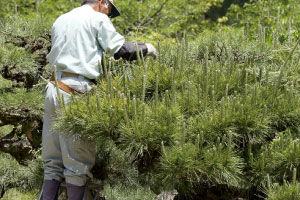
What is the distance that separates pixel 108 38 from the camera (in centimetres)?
220

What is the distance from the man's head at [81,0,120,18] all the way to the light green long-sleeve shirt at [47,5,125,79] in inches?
5.5

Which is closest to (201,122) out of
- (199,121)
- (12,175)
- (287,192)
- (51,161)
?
(199,121)

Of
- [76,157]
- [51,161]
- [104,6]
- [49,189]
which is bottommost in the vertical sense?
[49,189]

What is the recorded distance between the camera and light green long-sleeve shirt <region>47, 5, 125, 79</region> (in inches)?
86.4

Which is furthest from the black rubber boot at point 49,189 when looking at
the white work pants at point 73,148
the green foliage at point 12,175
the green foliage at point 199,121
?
the green foliage at point 12,175

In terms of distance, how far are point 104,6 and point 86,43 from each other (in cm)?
34

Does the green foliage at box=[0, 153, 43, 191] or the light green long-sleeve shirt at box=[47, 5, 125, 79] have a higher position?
the light green long-sleeve shirt at box=[47, 5, 125, 79]

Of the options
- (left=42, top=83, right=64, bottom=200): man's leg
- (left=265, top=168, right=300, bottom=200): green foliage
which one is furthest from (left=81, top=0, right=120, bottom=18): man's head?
(left=265, top=168, right=300, bottom=200): green foliage

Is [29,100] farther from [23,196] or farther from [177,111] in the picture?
[177,111]

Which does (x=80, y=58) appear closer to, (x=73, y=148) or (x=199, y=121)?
(x=73, y=148)

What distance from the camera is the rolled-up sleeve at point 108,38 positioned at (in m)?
2.19

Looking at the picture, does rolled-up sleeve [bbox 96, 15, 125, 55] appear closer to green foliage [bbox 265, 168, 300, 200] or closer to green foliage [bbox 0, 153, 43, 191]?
green foliage [bbox 265, 168, 300, 200]

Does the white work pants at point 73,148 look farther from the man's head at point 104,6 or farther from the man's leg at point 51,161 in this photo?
the man's head at point 104,6

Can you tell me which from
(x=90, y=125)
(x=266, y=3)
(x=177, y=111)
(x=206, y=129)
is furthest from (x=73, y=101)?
(x=266, y=3)
